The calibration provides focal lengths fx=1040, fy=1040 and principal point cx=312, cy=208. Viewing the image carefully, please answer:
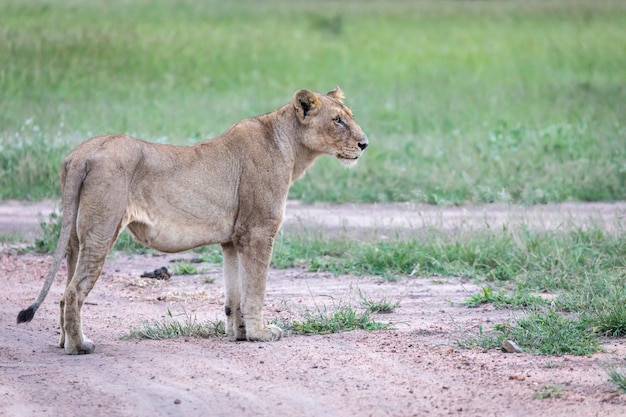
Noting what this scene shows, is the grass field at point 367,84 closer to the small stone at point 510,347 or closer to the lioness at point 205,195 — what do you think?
the lioness at point 205,195

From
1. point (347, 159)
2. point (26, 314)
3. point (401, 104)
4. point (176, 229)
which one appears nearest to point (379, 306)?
point (347, 159)

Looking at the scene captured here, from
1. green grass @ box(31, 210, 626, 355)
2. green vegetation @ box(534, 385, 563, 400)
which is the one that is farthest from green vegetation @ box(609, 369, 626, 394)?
green grass @ box(31, 210, 626, 355)

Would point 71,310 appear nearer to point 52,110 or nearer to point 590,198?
point 590,198

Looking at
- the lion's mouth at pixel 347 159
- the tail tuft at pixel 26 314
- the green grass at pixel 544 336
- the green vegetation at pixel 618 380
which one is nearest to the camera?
the green vegetation at pixel 618 380

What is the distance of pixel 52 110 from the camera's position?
48.0 feet

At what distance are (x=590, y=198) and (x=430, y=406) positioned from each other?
6.75 metres

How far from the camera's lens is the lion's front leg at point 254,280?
20.0 feet

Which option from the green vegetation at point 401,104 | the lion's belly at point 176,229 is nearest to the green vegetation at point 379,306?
the green vegetation at point 401,104

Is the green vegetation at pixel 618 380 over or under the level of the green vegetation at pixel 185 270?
over

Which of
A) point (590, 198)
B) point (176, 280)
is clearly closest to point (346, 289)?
point (176, 280)

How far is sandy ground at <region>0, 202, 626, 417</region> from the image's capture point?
4.98m

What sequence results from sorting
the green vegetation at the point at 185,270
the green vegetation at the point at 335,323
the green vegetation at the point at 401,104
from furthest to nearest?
the green vegetation at the point at 185,270 < the green vegetation at the point at 401,104 < the green vegetation at the point at 335,323

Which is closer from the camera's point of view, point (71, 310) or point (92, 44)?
point (71, 310)

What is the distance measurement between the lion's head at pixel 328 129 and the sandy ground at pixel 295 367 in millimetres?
1162
